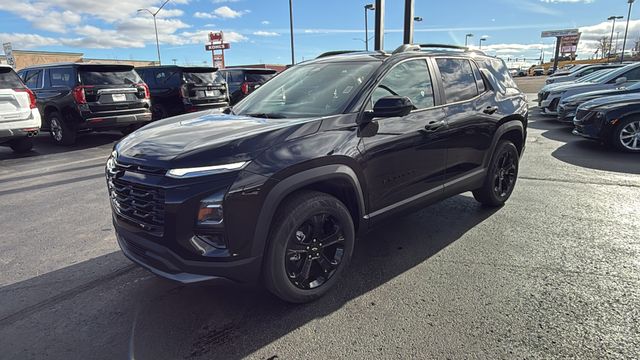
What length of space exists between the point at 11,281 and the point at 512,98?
5395 millimetres

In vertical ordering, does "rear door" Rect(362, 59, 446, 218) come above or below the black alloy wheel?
above

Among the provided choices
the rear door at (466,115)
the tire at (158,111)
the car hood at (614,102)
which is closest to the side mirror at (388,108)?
the rear door at (466,115)

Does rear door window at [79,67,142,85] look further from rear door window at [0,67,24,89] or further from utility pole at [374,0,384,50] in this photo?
utility pole at [374,0,384,50]

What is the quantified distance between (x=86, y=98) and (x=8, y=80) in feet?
4.72

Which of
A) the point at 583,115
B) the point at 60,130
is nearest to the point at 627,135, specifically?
the point at 583,115

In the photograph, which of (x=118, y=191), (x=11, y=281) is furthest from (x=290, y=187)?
(x=11, y=281)

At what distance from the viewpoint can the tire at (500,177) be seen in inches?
177

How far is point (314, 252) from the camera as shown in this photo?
2.86 meters

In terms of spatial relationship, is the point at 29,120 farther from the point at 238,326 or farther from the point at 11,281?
the point at 238,326

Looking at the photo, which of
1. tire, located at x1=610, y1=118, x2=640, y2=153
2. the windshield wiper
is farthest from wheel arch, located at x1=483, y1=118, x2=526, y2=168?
tire, located at x1=610, y1=118, x2=640, y2=153

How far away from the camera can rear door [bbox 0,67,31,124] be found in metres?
7.70

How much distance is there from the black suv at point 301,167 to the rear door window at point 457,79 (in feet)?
0.05

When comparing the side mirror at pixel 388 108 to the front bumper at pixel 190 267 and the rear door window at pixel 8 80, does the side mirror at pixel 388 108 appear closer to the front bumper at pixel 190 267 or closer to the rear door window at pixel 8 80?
the front bumper at pixel 190 267

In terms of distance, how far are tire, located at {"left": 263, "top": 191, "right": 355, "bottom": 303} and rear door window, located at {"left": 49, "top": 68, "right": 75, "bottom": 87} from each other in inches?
346
